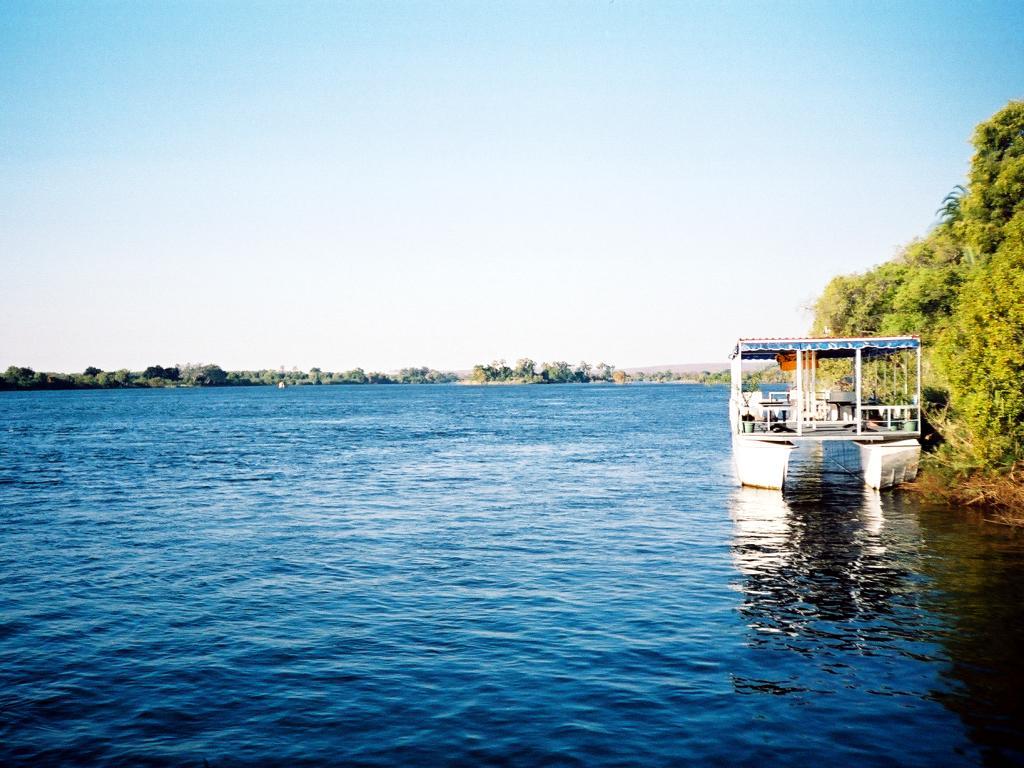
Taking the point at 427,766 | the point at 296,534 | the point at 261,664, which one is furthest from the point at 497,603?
the point at 296,534

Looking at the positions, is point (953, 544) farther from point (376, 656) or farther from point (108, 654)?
point (108, 654)

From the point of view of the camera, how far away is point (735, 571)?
20344 millimetres

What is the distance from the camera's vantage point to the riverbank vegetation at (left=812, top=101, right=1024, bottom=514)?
24500mm

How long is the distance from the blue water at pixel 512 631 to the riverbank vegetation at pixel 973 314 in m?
2.37

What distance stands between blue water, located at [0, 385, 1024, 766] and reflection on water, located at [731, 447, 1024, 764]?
71 millimetres

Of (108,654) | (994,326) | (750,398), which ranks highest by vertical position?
(994,326)

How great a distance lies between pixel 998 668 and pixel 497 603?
915cm

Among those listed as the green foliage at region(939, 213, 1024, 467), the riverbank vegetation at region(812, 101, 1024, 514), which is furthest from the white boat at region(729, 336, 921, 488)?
the green foliage at region(939, 213, 1024, 467)

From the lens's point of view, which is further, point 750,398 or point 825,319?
point 825,319

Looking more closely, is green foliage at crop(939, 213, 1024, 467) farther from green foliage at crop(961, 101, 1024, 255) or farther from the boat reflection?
green foliage at crop(961, 101, 1024, 255)

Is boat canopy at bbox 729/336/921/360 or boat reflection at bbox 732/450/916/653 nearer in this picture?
boat reflection at bbox 732/450/916/653

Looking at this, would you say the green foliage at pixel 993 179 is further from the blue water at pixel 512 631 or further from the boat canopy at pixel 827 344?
the blue water at pixel 512 631

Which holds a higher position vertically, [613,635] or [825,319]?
[825,319]

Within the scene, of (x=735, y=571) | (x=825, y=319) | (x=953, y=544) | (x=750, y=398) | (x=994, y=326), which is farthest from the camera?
(x=825, y=319)
